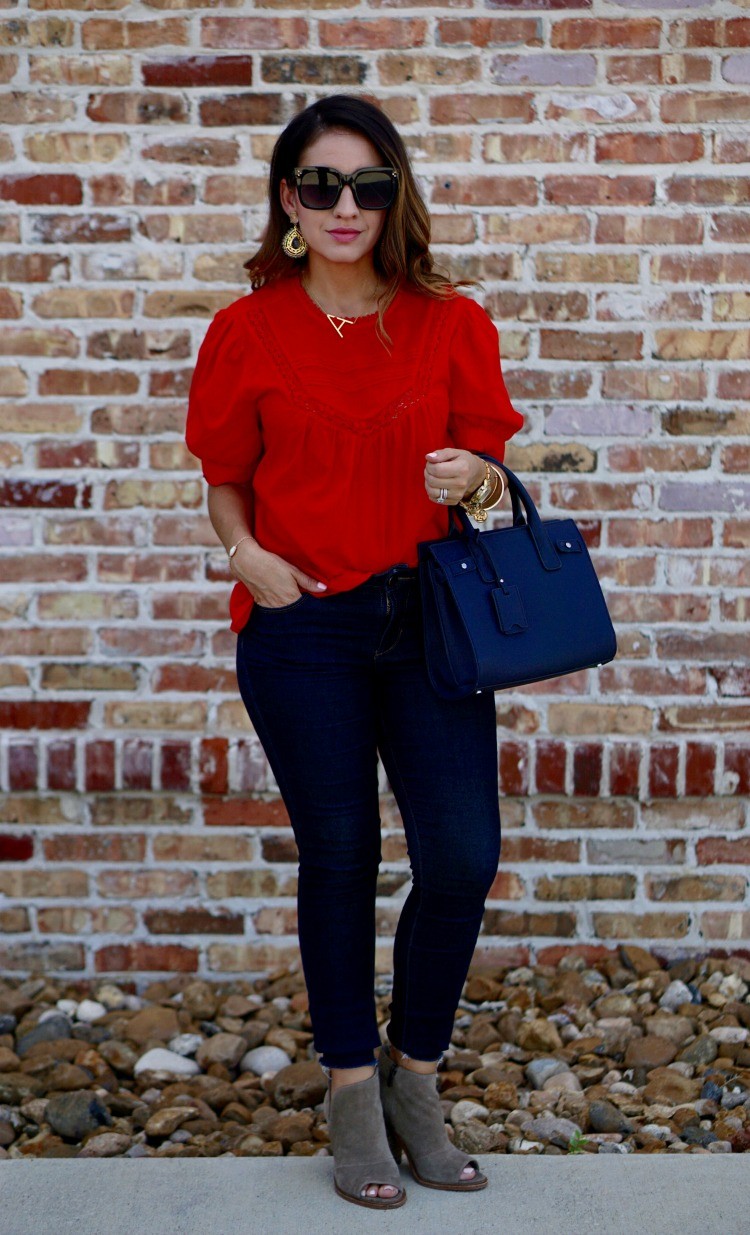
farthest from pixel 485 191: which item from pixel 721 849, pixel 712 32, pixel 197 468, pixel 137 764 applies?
pixel 721 849

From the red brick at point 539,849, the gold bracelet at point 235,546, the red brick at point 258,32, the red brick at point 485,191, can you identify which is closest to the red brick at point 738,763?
the red brick at point 539,849

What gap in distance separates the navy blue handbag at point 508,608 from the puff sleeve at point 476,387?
0.07m

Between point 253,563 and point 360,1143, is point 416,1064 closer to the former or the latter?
point 360,1143

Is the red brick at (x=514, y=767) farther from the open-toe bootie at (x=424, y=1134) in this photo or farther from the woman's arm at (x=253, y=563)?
the woman's arm at (x=253, y=563)

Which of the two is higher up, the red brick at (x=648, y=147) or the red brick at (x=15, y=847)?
the red brick at (x=648, y=147)

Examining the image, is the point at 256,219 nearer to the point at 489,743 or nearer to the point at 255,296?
the point at 255,296

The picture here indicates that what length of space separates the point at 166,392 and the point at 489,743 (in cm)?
140

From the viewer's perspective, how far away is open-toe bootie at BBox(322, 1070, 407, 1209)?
217 centimetres

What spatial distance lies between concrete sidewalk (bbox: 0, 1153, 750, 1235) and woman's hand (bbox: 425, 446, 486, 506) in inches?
46.2

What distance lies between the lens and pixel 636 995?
10.4 ft

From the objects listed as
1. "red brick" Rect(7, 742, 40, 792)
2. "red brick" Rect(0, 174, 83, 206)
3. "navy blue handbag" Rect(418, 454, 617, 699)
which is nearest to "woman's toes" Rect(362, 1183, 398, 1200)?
"navy blue handbag" Rect(418, 454, 617, 699)

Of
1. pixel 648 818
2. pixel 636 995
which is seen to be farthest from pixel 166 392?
pixel 636 995

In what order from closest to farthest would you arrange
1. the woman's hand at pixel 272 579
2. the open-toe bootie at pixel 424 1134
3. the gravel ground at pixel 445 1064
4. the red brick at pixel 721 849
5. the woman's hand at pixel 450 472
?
the woman's hand at pixel 450 472 → the woman's hand at pixel 272 579 → the open-toe bootie at pixel 424 1134 → the gravel ground at pixel 445 1064 → the red brick at pixel 721 849

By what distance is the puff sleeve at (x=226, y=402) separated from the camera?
82.6 inches
